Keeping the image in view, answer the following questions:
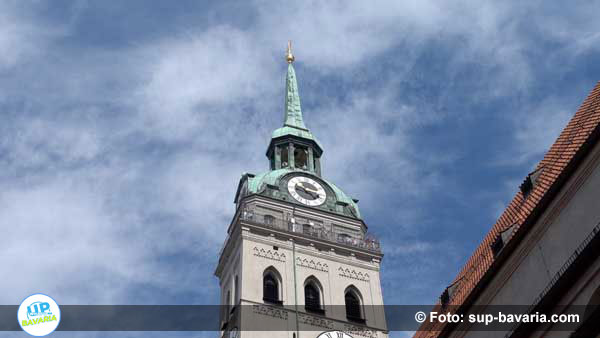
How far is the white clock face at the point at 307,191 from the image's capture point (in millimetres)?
47469

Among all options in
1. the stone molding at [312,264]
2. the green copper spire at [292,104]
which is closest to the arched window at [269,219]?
the stone molding at [312,264]

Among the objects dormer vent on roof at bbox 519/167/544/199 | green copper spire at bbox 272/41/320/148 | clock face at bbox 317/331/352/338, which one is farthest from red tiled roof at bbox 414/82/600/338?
green copper spire at bbox 272/41/320/148

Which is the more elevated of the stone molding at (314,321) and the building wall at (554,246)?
the stone molding at (314,321)

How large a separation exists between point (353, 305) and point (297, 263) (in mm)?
3627

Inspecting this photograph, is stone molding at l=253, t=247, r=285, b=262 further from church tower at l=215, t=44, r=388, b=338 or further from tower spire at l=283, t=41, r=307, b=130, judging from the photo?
tower spire at l=283, t=41, r=307, b=130

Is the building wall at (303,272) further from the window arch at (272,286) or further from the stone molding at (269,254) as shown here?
the window arch at (272,286)

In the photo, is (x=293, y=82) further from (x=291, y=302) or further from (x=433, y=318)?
(x=433, y=318)

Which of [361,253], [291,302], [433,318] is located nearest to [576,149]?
[433,318]

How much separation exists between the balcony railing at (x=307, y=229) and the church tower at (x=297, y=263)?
54 mm

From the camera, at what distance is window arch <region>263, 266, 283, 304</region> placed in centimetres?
4081

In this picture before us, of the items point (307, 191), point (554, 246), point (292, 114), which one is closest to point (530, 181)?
point (554, 246)

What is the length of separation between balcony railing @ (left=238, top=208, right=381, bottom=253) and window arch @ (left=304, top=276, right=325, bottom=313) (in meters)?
2.81

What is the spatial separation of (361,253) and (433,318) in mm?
18418

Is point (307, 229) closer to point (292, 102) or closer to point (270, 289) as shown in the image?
point (270, 289)
